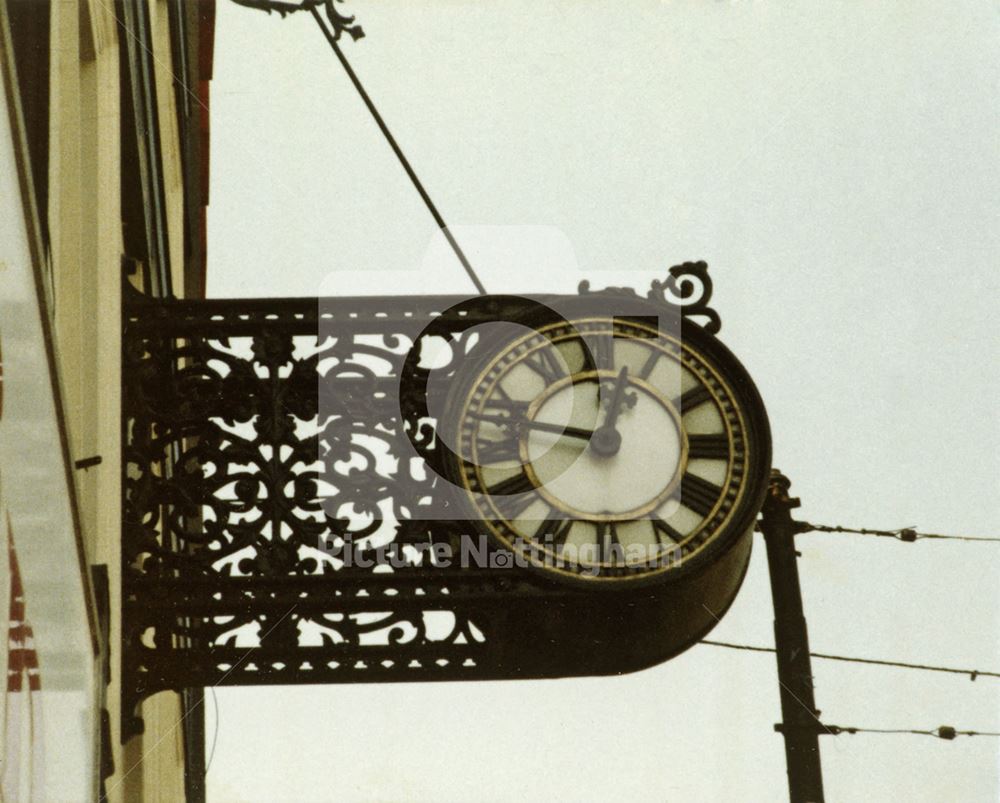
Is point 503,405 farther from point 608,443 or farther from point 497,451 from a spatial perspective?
point 608,443

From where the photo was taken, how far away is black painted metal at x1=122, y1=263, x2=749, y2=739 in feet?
20.1

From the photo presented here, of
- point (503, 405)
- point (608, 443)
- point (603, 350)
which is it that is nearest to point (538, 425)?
point (503, 405)

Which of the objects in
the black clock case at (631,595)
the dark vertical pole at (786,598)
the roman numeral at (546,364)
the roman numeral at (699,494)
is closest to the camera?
the black clock case at (631,595)

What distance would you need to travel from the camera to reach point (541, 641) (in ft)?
20.3

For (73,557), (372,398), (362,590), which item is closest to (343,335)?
(372,398)

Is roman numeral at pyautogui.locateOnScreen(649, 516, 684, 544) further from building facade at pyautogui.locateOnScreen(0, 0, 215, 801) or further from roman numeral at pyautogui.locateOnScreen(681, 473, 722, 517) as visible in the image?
building facade at pyautogui.locateOnScreen(0, 0, 215, 801)

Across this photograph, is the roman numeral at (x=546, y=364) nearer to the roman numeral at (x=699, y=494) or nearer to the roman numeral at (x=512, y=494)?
Result: the roman numeral at (x=512, y=494)

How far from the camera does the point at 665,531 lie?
614cm

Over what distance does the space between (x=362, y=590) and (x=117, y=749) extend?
96cm

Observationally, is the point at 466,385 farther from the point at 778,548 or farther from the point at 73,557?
the point at 73,557

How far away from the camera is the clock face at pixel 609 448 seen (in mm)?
6121

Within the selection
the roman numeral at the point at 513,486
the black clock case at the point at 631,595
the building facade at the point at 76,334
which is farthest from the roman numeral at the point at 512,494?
the building facade at the point at 76,334

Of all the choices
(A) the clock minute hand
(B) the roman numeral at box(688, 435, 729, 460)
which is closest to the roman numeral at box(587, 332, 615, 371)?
(A) the clock minute hand

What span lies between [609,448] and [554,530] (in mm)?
361
